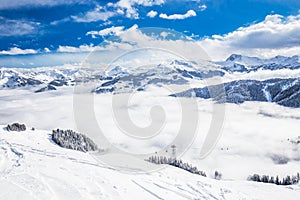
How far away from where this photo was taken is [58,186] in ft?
104

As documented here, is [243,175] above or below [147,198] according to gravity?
below

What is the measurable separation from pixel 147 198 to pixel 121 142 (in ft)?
487

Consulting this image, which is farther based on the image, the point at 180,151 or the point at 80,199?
the point at 180,151

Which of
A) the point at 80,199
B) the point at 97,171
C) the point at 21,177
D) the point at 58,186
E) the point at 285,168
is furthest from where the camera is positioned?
the point at 285,168

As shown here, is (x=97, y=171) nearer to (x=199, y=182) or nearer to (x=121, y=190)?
(x=121, y=190)

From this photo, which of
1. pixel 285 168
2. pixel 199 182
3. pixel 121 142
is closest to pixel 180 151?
pixel 121 142

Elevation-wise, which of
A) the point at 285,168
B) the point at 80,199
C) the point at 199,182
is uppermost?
the point at 80,199

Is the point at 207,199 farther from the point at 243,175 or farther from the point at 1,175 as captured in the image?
the point at 243,175

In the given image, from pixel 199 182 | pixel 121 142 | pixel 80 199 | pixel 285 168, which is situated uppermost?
pixel 80 199

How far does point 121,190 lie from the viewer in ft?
109

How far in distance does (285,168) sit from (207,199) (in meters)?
142

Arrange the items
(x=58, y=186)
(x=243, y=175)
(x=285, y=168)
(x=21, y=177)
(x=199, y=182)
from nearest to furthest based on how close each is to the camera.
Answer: (x=58, y=186)
(x=21, y=177)
(x=199, y=182)
(x=243, y=175)
(x=285, y=168)

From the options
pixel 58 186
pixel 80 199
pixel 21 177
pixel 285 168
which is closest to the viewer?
pixel 80 199

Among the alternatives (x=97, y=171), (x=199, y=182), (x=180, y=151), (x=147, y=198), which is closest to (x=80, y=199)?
(x=147, y=198)
